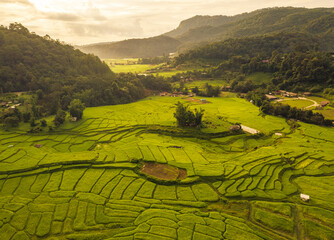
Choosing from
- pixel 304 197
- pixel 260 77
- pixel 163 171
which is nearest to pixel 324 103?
pixel 260 77

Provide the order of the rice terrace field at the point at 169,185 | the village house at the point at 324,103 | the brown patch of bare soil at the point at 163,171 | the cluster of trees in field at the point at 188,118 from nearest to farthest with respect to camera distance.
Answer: the rice terrace field at the point at 169,185 → the brown patch of bare soil at the point at 163,171 → the cluster of trees in field at the point at 188,118 → the village house at the point at 324,103

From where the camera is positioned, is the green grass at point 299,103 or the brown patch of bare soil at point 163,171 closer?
the brown patch of bare soil at point 163,171

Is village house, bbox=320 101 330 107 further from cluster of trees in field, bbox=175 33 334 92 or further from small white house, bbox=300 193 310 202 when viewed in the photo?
small white house, bbox=300 193 310 202

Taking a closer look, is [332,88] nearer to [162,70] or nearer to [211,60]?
[211,60]

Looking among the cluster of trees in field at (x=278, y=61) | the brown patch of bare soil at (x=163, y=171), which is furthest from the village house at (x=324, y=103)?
the brown patch of bare soil at (x=163, y=171)

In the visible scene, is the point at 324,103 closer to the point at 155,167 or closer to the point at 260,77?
the point at 260,77

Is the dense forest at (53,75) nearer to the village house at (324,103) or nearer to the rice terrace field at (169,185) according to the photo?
the rice terrace field at (169,185)
